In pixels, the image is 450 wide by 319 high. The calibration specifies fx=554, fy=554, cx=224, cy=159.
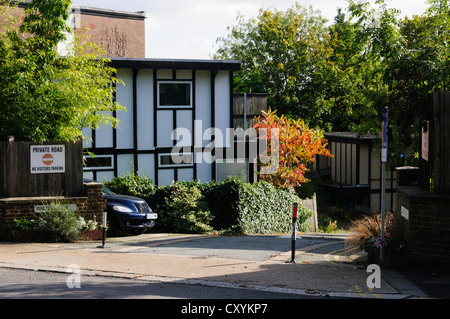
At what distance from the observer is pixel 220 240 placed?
15.4 m

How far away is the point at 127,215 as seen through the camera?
15.1 m

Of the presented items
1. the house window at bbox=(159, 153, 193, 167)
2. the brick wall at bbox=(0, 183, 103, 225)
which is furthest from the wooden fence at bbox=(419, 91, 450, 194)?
the house window at bbox=(159, 153, 193, 167)

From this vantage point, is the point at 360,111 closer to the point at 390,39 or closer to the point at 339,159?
the point at 390,39

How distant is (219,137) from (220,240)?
8.98 meters

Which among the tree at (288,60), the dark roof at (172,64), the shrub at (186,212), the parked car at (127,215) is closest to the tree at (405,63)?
the shrub at (186,212)

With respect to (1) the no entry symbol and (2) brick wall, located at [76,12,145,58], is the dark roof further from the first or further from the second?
(2) brick wall, located at [76,12,145,58]

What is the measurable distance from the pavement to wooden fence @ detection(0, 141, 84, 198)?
1.48m

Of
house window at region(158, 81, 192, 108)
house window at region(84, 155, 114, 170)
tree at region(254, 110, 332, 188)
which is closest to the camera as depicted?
tree at region(254, 110, 332, 188)

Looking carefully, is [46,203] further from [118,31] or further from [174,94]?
[118,31]

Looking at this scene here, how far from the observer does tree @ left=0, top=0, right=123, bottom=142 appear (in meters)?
13.7

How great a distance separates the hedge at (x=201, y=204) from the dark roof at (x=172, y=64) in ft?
17.1

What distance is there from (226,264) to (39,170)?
5.90 m

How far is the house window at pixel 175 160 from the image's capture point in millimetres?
22938
